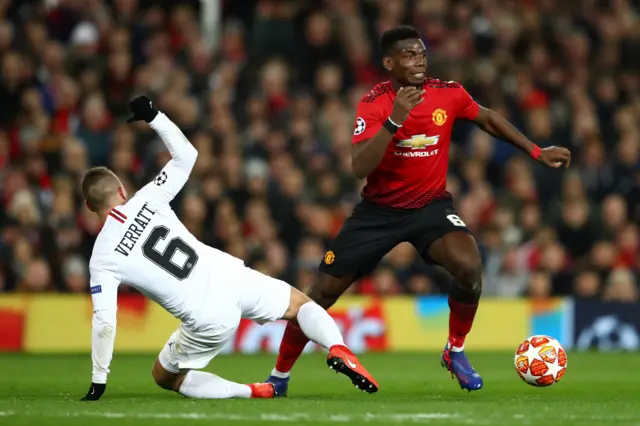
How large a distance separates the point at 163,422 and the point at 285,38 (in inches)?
437

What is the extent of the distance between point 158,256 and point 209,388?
40.7 inches

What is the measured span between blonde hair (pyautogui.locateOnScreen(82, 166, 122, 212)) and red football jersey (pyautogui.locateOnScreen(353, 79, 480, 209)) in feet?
6.31

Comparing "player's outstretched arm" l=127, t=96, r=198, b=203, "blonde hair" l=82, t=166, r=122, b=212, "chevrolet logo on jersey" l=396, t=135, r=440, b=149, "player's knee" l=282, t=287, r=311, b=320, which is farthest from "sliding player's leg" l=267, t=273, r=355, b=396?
"blonde hair" l=82, t=166, r=122, b=212

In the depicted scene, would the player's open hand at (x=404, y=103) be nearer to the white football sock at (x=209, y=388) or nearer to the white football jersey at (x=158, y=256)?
the white football jersey at (x=158, y=256)

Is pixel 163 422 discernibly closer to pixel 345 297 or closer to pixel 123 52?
pixel 345 297

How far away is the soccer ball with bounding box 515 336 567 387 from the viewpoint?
9.12 m

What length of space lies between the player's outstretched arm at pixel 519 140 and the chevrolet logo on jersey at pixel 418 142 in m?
0.47

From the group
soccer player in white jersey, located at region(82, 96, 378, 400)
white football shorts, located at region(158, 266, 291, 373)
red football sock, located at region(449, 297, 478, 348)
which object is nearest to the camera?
soccer player in white jersey, located at region(82, 96, 378, 400)

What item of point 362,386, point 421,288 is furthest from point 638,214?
point 362,386

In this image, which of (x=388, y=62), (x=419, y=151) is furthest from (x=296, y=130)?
(x=419, y=151)

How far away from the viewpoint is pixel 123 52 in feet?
54.2

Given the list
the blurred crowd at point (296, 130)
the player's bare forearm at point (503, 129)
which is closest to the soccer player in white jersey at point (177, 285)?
the player's bare forearm at point (503, 129)

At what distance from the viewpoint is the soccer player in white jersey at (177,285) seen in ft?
27.2

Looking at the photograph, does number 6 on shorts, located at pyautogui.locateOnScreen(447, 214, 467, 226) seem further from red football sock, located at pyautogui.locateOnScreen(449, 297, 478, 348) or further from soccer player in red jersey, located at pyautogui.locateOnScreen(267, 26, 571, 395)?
red football sock, located at pyautogui.locateOnScreen(449, 297, 478, 348)
